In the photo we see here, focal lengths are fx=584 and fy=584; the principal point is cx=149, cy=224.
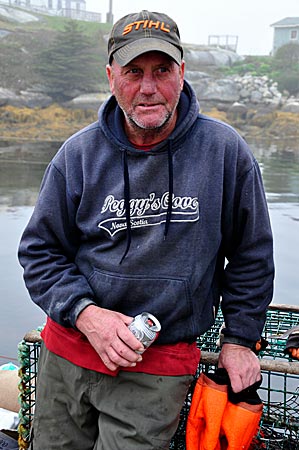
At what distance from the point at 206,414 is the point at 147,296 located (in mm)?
468

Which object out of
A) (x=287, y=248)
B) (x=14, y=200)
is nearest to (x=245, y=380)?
(x=287, y=248)

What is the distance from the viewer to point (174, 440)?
2479 millimetres

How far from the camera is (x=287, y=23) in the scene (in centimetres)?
4547

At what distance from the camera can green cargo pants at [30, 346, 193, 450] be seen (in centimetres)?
201

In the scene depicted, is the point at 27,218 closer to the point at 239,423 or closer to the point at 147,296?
the point at 147,296

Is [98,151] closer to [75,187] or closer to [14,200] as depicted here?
[75,187]

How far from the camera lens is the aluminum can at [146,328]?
1.94m

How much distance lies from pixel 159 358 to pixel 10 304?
3088 mm

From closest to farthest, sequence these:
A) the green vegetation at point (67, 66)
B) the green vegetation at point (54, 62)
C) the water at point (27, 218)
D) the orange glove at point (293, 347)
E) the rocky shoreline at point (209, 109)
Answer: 1. the orange glove at point (293, 347)
2. the water at point (27, 218)
3. the rocky shoreline at point (209, 109)
4. the green vegetation at point (54, 62)
5. the green vegetation at point (67, 66)

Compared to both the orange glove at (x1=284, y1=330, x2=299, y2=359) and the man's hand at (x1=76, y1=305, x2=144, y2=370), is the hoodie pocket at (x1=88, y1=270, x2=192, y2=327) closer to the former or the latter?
the man's hand at (x1=76, y1=305, x2=144, y2=370)

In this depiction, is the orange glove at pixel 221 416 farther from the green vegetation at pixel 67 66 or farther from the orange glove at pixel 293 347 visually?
the green vegetation at pixel 67 66

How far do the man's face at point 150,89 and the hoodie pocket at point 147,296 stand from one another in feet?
1.82

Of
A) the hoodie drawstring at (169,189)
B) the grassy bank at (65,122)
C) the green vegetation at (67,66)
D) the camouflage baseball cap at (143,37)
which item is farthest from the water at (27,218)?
the green vegetation at (67,66)

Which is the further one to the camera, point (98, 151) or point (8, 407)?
point (8, 407)
